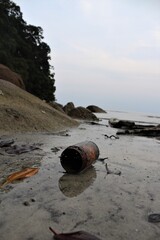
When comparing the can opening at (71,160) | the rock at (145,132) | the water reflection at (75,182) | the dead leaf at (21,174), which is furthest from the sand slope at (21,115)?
the water reflection at (75,182)

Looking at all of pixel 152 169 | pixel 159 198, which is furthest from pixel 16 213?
pixel 152 169

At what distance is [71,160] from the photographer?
Answer: 19.5ft

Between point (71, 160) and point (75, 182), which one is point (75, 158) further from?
point (75, 182)

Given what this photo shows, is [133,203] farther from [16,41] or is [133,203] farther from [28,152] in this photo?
[16,41]

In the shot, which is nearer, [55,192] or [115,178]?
[55,192]

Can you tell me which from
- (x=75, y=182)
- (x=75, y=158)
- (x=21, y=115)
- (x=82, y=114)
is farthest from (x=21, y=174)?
(x=82, y=114)

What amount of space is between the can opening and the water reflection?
0.18 m

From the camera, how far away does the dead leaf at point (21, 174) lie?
192 inches

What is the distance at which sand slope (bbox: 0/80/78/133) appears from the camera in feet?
39.4

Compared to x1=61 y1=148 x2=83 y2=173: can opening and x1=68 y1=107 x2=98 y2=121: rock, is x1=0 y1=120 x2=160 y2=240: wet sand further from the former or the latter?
x1=68 y1=107 x2=98 y2=121: rock

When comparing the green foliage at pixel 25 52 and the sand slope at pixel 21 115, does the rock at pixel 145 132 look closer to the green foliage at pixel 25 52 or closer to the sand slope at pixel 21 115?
the sand slope at pixel 21 115

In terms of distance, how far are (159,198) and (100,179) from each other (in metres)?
1.22

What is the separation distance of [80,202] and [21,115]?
929 cm

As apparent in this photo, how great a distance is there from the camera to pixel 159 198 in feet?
14.8
